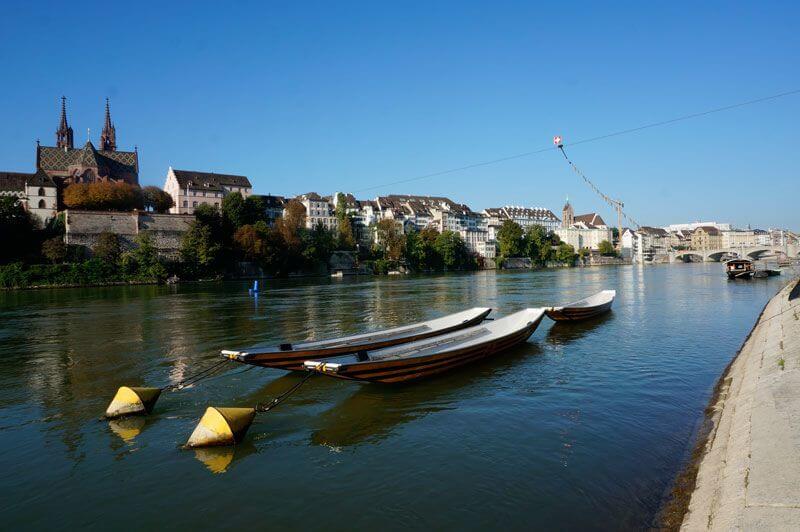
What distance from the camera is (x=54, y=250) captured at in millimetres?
67625

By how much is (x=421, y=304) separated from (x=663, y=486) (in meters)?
28.9

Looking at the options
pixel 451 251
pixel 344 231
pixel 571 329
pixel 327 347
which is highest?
pixel 344 231

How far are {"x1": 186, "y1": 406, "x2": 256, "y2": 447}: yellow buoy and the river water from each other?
218mm

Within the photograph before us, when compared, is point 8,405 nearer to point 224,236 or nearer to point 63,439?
point 63,439

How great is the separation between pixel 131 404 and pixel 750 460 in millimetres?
11129

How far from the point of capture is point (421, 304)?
36.2 metres

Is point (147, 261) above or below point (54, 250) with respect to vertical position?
below

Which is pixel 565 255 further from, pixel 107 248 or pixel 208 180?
pixel 107 248

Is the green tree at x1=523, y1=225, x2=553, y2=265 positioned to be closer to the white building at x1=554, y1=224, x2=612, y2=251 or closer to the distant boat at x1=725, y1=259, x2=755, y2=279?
the white building at x1=554, y1=224, x2=612, y2=251

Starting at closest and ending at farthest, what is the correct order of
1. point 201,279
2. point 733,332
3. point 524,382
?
point 524,382 → point 733,332 → point 201,279

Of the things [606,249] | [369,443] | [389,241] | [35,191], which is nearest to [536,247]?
[606,249]

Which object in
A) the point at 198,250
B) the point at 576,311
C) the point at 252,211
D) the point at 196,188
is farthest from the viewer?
the point at 196,188

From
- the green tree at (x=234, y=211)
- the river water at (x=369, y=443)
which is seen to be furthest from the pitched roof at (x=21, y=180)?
the river water at (x=369, y=443)

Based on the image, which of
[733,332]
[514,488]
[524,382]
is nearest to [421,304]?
[733,332]
